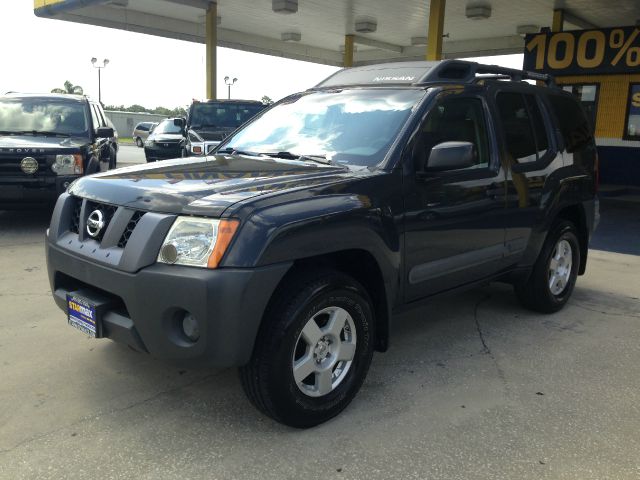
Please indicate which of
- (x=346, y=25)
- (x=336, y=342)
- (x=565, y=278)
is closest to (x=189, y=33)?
(x=346, y=25)

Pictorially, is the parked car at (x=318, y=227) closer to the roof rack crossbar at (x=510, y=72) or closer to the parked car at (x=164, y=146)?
the roof rack crossbar at (x=510, y=72)

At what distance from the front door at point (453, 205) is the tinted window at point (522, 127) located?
243 mm

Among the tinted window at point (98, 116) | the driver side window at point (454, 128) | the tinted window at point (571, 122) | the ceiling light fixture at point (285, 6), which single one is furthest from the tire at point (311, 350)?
the ceiling light fixture at point (285, 6)

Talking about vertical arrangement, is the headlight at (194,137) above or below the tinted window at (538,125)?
below

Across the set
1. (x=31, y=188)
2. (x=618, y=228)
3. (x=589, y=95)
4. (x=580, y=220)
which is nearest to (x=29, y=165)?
(x=31, y=188)

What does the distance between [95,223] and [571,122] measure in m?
4.11

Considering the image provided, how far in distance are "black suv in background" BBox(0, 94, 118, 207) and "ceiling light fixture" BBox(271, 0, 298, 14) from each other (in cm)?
847

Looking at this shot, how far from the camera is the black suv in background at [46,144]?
7.46 m

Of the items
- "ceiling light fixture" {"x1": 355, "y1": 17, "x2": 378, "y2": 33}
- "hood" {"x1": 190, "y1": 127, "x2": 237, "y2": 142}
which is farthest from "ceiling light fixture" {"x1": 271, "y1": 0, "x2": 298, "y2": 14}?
"hood" {"x1": 190, "y1": 127, "x2": 237, "y2": 142}

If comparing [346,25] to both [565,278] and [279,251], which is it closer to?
[565,278]

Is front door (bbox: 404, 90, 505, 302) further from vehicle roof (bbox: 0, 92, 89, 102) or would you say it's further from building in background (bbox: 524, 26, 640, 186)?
building in background (bbox: 524, 26, 640, 186)

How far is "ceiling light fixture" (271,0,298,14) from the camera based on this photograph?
16.1 metres

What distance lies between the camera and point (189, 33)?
21.3 metres

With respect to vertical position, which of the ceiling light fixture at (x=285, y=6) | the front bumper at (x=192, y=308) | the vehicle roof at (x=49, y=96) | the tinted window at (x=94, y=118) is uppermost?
the ceiling light fixture at (x=285, y=6)
